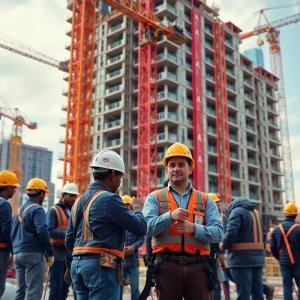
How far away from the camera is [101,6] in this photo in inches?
2170

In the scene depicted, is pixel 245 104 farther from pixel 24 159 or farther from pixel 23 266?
pixel 24 159

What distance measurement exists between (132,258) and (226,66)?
57.8 metres

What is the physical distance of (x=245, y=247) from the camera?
226 inches

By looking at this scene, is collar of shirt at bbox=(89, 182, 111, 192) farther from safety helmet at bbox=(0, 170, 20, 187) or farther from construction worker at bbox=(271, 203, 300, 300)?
construction worker at bbox=(271, 203, 300, 300)

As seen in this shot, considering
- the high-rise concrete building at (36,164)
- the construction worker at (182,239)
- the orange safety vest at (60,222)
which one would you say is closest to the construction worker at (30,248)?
the orange safety vest at (60,222)

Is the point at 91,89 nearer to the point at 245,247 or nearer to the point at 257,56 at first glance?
the point at 245,247

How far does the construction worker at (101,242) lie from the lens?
321 cm

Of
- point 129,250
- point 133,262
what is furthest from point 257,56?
point 129,250

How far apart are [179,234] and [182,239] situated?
0.05m

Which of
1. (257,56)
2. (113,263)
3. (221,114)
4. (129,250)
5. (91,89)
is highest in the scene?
(257,56)

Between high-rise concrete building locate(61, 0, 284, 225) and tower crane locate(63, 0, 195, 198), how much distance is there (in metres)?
1.84

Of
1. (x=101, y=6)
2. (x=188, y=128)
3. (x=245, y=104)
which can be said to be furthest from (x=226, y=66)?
(x=101, y=6)

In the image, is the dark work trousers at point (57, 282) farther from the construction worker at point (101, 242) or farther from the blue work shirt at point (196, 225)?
the blue work shirt at point (196, 225)

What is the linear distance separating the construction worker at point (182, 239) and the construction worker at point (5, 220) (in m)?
2.76
